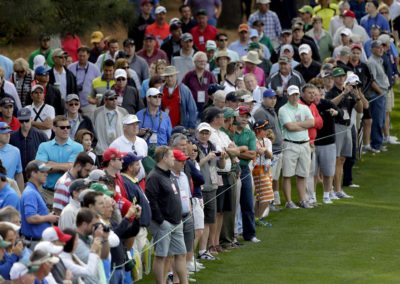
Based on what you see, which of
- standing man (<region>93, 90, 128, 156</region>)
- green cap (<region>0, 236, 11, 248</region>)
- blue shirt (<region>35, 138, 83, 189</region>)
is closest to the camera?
green cap (<region>0, 236, 11, 248</region>)

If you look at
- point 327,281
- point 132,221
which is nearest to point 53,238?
point 132,221

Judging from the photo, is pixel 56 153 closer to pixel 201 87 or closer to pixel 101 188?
pixel 101 188

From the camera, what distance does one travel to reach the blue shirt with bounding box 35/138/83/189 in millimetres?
18016

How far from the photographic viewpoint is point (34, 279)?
12414 millimetres

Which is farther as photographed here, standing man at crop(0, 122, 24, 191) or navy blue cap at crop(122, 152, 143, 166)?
standing man at crop(0, 122, 24, 191)

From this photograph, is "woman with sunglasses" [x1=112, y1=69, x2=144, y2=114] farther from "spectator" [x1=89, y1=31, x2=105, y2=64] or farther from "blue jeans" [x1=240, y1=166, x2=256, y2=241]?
"spectator" [x1=89, y1=31, x2=105, y2=64]

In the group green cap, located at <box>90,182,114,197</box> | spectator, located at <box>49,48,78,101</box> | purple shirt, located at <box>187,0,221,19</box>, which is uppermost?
purple shirt, located at <box>187,0,221,19</box>

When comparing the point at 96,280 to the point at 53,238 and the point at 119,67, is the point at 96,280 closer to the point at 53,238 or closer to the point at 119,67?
the point at 53,238

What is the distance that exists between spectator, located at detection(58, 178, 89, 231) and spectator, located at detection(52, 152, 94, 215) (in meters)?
0.84

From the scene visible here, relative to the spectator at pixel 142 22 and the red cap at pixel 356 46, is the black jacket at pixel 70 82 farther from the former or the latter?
the red cap at pixel 356 46

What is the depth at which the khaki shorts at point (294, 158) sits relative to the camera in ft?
74.9

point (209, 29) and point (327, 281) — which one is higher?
point (209, 29)

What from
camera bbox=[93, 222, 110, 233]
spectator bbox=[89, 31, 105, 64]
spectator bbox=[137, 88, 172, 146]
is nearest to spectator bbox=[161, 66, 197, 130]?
spectator bbox=[137, 88, 172, 146]

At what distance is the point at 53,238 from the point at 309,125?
10244 mm
